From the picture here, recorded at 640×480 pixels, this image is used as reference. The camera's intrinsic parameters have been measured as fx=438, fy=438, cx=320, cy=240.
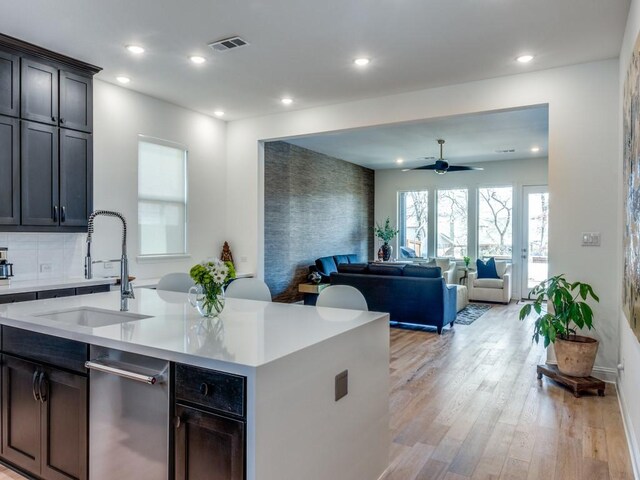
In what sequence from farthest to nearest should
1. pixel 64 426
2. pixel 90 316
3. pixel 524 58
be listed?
pixel 524 58 → pixel 90 316 → pixel 64 426

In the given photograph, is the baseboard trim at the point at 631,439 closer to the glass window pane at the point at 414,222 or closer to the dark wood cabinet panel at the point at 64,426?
the dark wood cabinet panel at the point at 64,426

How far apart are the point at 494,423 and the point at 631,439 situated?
78 cm

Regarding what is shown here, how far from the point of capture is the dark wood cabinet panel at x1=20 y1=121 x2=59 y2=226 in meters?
3.83

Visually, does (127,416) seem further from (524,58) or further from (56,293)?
(524,58)

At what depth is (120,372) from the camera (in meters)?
1.76

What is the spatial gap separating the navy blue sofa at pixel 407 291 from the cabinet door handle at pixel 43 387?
14.8ft

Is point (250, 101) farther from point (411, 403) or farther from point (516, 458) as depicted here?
point (516, 458)

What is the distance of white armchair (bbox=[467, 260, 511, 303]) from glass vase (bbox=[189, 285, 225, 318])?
7.14 m

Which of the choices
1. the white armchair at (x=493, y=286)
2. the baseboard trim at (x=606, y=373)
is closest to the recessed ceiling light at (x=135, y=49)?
the baseboard trim at (x=606, y=373)

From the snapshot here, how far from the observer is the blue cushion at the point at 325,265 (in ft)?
25.8

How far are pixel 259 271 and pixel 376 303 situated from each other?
1713mm

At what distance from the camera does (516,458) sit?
8.39 ft

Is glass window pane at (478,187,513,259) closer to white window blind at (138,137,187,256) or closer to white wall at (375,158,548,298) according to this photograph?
white wall at (375,158,548,298)

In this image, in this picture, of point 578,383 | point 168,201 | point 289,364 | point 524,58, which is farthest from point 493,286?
point 289,364
